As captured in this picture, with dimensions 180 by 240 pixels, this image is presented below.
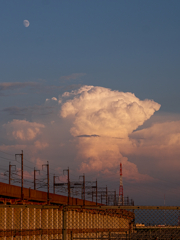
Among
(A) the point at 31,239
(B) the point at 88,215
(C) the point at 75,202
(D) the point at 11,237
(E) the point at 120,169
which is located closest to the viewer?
(D) the point at 11,237

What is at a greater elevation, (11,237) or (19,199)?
(19,199)

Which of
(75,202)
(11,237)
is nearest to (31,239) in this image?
(11,237)

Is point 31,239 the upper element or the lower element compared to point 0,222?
lower

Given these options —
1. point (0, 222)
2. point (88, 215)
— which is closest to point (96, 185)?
point (88, 215)

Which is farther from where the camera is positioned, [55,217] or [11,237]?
[55,217]

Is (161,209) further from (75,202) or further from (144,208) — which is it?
(75,202)

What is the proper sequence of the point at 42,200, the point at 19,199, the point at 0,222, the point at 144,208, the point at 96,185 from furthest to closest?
the point at 96,185 → the point at 42,200 → the point at 19,199 → the point at 0,222 → the point at 144,208

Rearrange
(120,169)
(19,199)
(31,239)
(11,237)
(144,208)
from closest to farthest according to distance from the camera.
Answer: (144,208) → (11,237) → (31,239) → (19,199) → (120,169)

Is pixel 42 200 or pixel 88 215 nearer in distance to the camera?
pixel 42 200

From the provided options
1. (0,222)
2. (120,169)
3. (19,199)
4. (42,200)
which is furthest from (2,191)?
(120,169)

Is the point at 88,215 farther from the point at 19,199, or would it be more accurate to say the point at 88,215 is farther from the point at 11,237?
the point at 11,237

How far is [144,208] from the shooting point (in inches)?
390

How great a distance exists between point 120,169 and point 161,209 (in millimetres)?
137552

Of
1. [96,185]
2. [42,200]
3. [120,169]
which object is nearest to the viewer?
[42,200]
